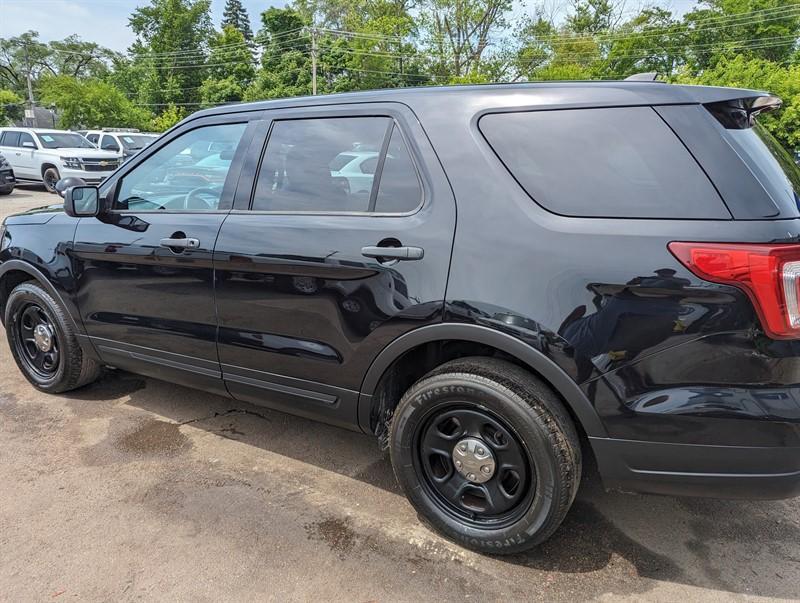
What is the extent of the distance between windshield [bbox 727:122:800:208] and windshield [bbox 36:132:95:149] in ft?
61.0

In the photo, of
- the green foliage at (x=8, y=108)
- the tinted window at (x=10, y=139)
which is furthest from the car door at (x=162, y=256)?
the green foliage at (x=8, y=108)

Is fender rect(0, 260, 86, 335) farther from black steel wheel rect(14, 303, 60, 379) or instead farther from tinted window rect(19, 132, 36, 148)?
tinted window rect(19, 132, 36, 148)

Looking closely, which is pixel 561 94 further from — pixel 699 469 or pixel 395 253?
pixel 699 469

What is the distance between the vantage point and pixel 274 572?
2.29m

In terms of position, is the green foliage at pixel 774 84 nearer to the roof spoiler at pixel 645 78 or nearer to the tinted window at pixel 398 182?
the roof spoiler at pixel 645 78

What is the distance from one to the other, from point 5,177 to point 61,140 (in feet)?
6.75

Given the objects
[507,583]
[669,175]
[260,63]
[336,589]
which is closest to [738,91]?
[669,175]

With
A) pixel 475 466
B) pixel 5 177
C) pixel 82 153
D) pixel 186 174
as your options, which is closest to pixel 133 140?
pixel 82 153

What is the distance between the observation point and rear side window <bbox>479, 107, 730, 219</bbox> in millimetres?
1919

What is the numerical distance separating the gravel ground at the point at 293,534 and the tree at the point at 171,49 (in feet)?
181

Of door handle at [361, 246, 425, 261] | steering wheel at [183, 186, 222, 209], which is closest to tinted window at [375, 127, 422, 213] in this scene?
door handle at [361, 246, 425, 261]

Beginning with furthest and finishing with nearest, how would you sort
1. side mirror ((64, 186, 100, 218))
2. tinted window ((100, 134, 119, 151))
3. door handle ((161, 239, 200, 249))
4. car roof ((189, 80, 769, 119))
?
1. tinted window ((100, 134, 119, 151))
2. side mirror ((64, 186, 100, 218))
3. door handle ((161, 239, 200, 249))
4. car roof ((189, 80, 769, 119))

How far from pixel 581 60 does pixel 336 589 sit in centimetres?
4921

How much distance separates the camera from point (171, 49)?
54.3m
